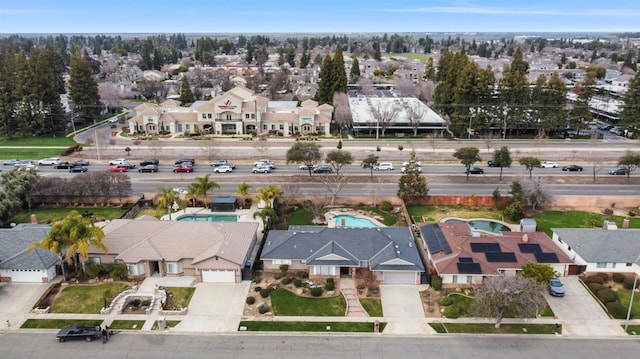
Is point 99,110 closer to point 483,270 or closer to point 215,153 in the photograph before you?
point 215,153

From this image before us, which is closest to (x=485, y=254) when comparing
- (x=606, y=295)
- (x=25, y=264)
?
(x=606, y=295)

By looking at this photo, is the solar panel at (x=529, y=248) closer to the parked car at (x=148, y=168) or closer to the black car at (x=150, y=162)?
the parked car at (x=148, y=168)

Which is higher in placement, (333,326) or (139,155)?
(139,155)

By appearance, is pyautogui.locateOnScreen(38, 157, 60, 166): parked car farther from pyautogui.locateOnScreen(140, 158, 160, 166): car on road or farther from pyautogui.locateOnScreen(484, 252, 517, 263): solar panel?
pyautogui.locateOnScreen(484, 252, 517, 263): solar panel

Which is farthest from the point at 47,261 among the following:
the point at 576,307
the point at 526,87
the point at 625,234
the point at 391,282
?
the point at 526,87

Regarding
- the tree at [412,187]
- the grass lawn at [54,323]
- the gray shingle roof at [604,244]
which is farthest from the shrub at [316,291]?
the gray shingle roof at [604,244]
